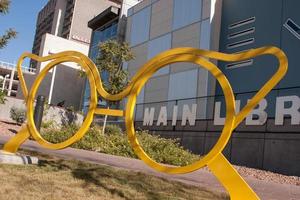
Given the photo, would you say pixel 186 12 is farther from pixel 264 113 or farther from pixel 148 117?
pixel 264 113

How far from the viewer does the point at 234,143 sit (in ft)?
56.6

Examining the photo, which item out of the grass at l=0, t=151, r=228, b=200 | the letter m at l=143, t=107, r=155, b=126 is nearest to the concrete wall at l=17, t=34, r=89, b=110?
the letter m at l=143, t=107, r=155, b=126

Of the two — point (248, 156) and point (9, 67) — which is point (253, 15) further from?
point (9, 67)

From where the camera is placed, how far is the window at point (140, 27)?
3289 cm

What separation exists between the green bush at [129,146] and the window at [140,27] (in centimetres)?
1431

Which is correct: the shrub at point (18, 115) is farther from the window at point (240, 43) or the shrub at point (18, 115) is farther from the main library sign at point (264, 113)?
the window at point (240, 43)

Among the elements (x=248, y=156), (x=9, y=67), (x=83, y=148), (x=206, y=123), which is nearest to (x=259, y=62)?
(x=206, y=123)

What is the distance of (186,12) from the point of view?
28.1m

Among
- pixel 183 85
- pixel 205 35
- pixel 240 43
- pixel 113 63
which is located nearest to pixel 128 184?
pixel 240 43

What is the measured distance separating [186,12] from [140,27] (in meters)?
6.75

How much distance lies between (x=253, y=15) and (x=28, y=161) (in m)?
17.5

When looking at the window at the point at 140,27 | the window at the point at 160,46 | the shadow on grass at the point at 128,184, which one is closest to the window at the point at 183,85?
the window at the point at 160,46

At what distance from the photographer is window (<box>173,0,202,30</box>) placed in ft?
88.3

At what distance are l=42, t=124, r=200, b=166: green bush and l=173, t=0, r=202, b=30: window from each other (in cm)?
1073
